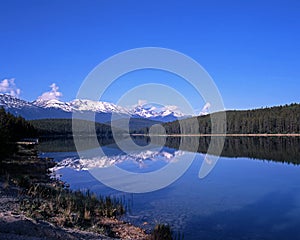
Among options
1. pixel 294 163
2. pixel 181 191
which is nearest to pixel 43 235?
pixel 181 191

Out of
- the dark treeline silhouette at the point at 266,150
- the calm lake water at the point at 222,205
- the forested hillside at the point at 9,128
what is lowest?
the calm lake water at the point at 222,205

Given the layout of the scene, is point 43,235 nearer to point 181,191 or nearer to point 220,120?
point 181,191

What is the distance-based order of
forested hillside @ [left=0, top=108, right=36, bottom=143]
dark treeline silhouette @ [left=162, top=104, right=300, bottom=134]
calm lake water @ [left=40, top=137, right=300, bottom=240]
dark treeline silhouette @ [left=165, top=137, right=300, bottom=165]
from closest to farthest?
calm lake water @ [left=40, top=137, right=300, bottom=240]
forested hillside @ [left=0, top=108, right=36, bottom=143]
dark treeline silhouette @ [left=165, top=137, right=300, bottom=165]
dark treeline silhouette @ [left=162, top=104, right=300, bottom=134]

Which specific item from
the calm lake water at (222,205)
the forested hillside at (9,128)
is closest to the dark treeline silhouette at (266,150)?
the calm lake water at (222,205)

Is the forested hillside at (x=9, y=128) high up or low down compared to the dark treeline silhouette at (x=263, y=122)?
down

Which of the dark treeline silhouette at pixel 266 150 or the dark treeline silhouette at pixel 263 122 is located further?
the dark treeline silhouette at pixel 263 122

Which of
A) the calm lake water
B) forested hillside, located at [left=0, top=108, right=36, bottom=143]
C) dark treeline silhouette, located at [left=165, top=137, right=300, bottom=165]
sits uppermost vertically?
forested hillside, located at [left=0, top=108, right=36, bottom=143]

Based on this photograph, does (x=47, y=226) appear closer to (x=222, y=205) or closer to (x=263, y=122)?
(x=222, y=205)

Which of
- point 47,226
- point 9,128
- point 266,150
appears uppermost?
point 9,128

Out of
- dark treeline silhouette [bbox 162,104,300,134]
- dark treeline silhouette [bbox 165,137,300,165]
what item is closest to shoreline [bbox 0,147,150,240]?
dark treeline silhouette [bbox 165,137,300,165]

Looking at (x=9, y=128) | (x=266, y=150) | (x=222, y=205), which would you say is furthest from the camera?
(x=266, y=150)

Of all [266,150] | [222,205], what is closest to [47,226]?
[222,205]

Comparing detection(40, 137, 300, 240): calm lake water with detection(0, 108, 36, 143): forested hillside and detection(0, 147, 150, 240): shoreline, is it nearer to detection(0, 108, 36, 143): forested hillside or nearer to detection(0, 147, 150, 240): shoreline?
detection(0, 147, 150, 240): shoreline

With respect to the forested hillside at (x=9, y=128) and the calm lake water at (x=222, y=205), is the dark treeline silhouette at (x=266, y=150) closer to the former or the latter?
the calm lake water at (x=222, y=205)
